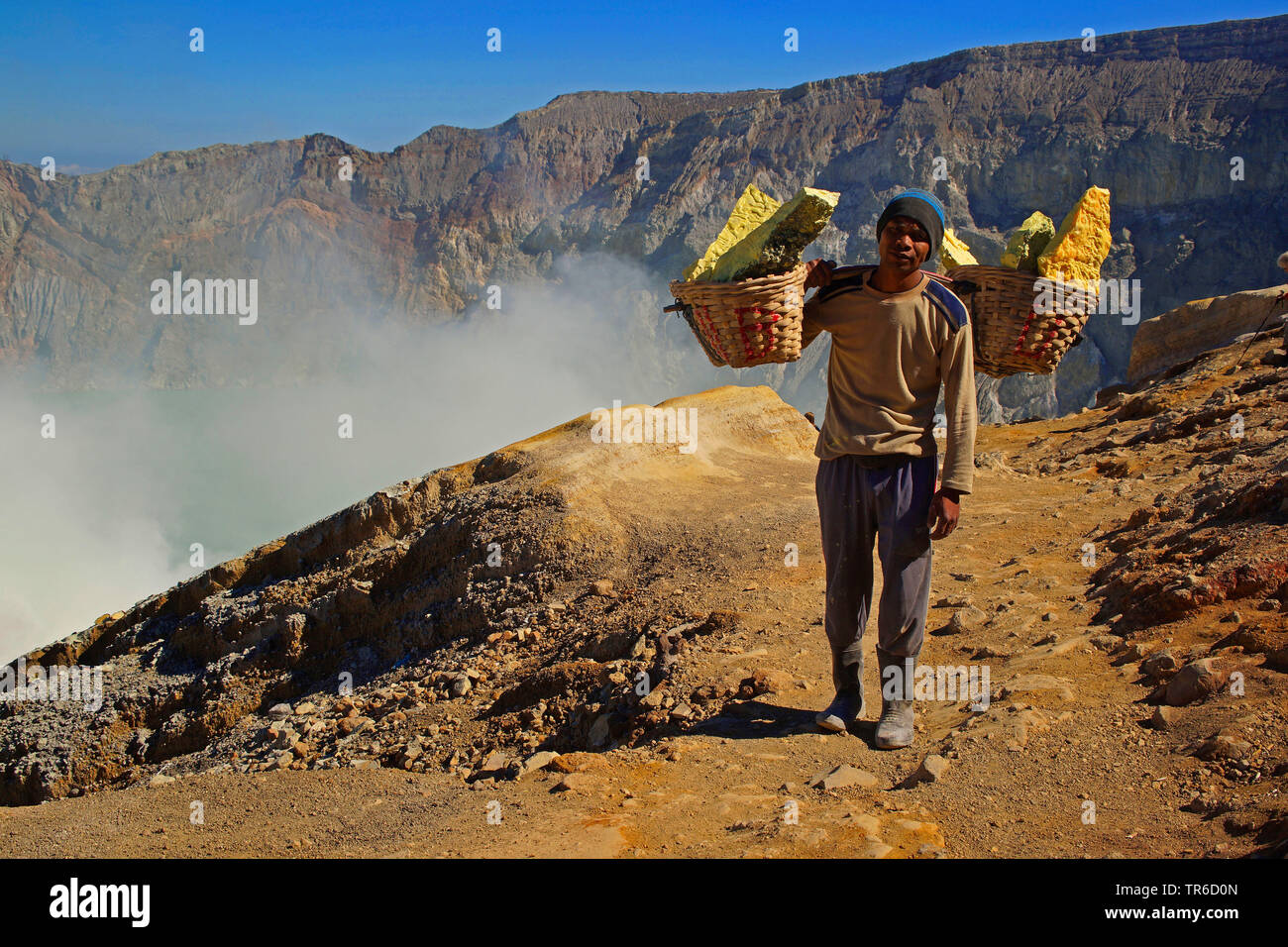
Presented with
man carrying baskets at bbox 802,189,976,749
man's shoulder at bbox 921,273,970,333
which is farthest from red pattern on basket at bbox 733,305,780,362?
man's shoulder at bbox 921,273,970,333

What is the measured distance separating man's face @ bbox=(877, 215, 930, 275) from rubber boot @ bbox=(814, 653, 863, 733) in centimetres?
168

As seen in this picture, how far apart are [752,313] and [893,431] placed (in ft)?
2.38

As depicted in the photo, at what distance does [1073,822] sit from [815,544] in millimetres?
4473

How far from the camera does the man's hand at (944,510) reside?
3758mm

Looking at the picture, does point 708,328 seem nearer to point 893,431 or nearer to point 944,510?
point 893,431

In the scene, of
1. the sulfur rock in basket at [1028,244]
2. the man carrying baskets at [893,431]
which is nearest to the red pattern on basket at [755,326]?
the man carrying baskets at [893,431]

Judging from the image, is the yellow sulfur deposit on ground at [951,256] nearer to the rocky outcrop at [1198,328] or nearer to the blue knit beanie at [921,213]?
the blue knit beanie at [921,213]

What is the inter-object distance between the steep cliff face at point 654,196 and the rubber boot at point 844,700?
5683 cm

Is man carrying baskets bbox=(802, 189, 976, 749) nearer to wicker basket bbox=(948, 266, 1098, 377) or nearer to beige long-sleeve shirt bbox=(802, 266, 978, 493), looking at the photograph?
beige long-sleeve shirt bbox=(802, 266, 978, 493)

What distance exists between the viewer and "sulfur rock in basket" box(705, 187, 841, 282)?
384 cm

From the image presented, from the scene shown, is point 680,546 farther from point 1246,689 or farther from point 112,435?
point 112,435

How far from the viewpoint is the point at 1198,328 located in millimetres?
20328

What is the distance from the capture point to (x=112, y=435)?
88.5 metres

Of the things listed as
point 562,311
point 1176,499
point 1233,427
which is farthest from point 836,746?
point 562,311
